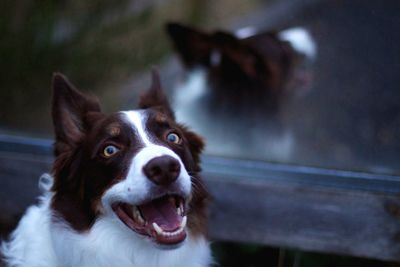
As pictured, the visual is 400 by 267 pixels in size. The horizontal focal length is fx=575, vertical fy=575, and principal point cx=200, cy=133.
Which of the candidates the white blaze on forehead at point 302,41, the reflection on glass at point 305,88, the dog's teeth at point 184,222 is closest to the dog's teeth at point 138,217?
the dog's teeth at point 184,222

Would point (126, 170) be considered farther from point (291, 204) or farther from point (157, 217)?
point (291, 204)

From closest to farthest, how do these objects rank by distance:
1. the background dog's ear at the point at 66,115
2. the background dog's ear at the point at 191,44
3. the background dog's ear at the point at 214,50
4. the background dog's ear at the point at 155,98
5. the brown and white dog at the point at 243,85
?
the background dog's ear at the point at 66,115, the background dog's ear at the point at 155,98, the brown and white dog at the point at 243,85, the background dog's ear at the point at 214,50, the background dog's ear at the point at 191,44

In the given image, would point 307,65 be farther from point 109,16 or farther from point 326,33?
point 109,16

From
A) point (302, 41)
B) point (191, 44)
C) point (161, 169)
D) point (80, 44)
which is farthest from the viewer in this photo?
point (80, 44)

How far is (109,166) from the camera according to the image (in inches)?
89.2

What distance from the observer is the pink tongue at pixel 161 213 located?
2.23m

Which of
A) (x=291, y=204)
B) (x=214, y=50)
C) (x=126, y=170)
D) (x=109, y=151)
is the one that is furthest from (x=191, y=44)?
(x=126, y=170)

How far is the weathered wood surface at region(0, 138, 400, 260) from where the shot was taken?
10.4 ft

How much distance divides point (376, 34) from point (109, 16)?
2.43 metres

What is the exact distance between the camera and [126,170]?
219 cm

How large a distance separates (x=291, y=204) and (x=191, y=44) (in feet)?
4.92

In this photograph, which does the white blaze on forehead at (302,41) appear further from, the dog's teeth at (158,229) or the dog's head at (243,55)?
the dog's teeth at (158,229)

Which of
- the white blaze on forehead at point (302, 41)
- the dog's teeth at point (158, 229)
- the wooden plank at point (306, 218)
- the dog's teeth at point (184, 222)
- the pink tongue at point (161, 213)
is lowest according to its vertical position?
the wooden plank at point (306, 218)

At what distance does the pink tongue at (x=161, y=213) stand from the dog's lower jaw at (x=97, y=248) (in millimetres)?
89
